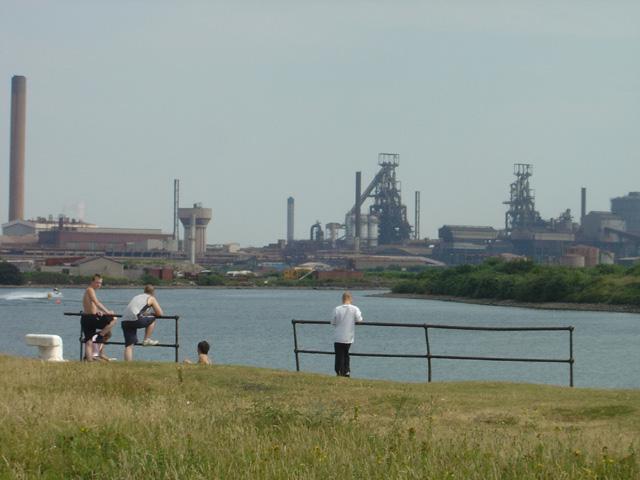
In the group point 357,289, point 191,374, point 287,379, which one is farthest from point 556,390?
point 357,289

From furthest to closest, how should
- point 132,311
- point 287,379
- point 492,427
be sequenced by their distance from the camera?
point 132,311 → point 287,379 → point 492,427

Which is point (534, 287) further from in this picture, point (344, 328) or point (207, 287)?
point (344, 328)

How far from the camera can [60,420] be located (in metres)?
12.8

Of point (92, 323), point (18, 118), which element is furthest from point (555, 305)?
point (18, 118)

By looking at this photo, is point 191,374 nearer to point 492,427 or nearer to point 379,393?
point 379,393

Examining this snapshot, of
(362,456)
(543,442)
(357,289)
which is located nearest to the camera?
(362,456)

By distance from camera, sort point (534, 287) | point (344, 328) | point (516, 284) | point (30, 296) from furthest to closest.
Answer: point (30, 296)
point (516, 284)
point (534, 287)
point (344, 328)

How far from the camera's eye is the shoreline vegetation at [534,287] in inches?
4155

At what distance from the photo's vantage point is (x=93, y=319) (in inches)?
858

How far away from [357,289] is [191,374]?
518 feet

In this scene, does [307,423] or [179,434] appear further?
[307,423]

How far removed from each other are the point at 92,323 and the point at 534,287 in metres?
94.4

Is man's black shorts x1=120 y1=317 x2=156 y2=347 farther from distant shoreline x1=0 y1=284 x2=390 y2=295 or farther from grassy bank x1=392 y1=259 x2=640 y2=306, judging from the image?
distant shoreline x1=0 y1=284 x2=390 y2=295

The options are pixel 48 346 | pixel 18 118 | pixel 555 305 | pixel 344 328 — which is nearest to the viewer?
pixel 344 328
